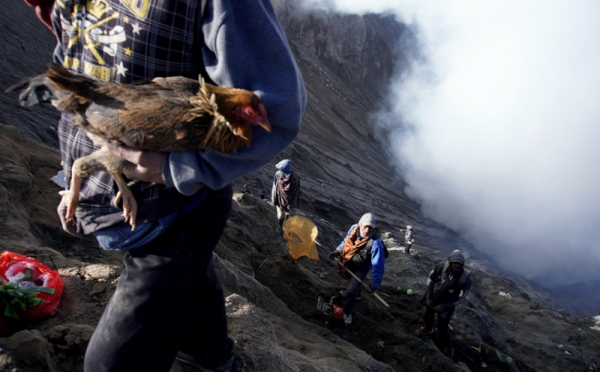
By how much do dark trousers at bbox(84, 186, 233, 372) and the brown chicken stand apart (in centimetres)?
19

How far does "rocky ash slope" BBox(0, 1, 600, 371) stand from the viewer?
2234mm

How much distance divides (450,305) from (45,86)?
5791 millimetres

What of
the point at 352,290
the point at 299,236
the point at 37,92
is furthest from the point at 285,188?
the point at 37,92

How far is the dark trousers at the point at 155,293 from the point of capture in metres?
1.39

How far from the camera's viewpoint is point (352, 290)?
211 inches

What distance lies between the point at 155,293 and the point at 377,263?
3.87 meters

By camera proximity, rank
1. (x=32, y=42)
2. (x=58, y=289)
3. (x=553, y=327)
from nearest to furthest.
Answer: (x=58, y=289) → (x=553, y=327) → (x=32, y=42)

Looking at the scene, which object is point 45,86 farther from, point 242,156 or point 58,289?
point 58,289

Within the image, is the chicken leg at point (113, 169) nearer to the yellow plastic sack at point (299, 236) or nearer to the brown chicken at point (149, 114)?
the brown chicken at point (149, 114)

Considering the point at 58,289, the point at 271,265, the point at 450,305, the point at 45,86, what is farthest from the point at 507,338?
the point at 45,86

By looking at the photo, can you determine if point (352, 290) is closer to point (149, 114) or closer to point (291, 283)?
point (291, 283)

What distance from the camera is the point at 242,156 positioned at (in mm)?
1216

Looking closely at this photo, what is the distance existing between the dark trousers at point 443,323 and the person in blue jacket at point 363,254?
5.16 ft

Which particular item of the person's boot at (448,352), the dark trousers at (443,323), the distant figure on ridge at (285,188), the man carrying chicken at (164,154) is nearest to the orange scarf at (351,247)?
the dark trousers at (443,323)
